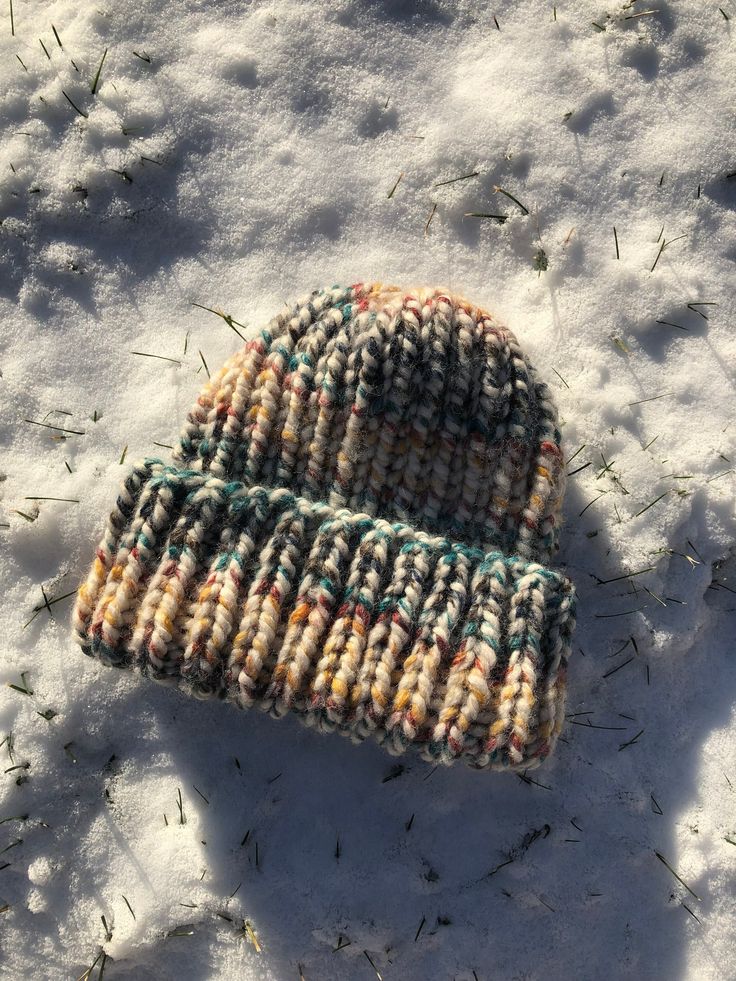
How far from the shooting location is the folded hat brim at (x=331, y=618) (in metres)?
1.70

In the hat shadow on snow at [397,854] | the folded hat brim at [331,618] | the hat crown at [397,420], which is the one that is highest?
the hat crown at [397,420]

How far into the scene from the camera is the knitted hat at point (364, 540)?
5.61ft

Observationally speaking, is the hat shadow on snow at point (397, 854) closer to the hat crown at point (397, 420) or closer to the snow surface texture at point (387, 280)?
the snow surface texture at point (387, 280)

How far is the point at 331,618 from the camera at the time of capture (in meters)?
1.75

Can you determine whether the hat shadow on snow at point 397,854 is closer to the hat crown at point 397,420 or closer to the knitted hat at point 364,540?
the knitted hat at point 364,540

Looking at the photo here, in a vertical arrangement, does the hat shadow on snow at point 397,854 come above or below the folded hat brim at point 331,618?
below

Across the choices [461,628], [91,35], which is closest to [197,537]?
[461,628]

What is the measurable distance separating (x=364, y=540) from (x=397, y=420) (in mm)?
262

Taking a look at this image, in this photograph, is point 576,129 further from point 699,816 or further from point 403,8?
point 699,816

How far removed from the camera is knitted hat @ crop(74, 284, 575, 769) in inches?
67.3

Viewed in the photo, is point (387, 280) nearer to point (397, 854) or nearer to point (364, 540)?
point (364, 540)

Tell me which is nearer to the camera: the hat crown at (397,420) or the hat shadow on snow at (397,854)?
the hat crown at (397,420)

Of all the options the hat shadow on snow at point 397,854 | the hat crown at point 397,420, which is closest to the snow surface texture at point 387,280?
the hat shadow on snow at point 397,854

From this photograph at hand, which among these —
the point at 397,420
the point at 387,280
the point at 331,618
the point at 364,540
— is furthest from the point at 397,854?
the point at 387,280
